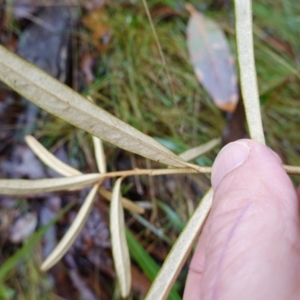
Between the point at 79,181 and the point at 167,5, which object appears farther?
the point at 167,5

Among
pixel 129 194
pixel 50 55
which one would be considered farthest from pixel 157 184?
pixel 50 55

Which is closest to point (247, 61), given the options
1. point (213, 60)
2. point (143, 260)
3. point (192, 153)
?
point (192, 153)

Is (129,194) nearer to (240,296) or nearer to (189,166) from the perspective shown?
(189,166)

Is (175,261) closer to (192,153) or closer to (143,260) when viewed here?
(192,153)

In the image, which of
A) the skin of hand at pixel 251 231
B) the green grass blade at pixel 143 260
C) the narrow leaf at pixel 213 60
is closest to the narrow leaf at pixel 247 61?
the skin of hand at pixel 251 231

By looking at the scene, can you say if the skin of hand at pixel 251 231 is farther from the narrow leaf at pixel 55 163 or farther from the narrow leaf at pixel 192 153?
the narrow leaf at pixel 55 163

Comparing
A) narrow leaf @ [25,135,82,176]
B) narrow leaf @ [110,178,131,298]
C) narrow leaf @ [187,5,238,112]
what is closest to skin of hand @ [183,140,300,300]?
narrow leaf @ [110,178,131,298]

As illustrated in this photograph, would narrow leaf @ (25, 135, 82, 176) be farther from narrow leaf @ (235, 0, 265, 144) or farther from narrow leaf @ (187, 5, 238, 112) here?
narrow leaf @ (187, 5, 238, 112)
